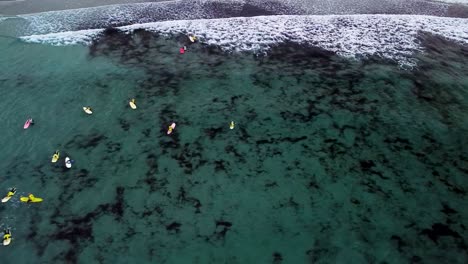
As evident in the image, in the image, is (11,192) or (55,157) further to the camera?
(55,157)

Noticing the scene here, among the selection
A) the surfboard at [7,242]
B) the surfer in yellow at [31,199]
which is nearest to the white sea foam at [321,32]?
the surfer in yellow at [31,199]

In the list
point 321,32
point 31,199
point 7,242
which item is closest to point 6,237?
point 7,242

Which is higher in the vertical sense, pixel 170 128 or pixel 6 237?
pixel 170 128

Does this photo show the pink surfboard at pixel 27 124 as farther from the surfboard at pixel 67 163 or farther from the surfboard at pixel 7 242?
the surfboard at pixel 7 242

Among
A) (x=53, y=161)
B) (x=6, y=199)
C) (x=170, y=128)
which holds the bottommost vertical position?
(x=6, y=199)

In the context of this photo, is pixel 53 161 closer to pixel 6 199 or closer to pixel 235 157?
pixel 6 199

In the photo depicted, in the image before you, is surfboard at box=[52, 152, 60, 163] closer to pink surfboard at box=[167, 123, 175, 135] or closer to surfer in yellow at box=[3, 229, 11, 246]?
surfer in yellow at box=[3, 229, 11, 246]

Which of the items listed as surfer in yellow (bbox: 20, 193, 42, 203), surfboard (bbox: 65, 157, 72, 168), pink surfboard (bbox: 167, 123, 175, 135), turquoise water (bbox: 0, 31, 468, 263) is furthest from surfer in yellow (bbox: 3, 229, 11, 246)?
pink surfboard (bbox: 167, 123, 175, 135)
